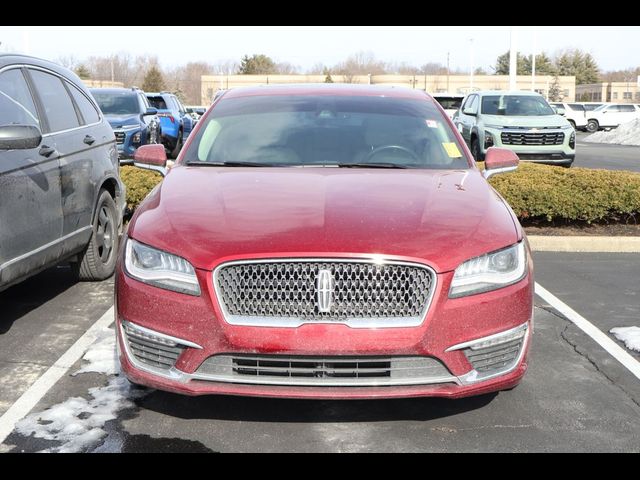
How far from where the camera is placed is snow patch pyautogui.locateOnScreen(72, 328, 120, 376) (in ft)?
15.2

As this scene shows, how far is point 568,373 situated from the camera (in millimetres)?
4727

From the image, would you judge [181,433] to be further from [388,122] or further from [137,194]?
[137,194]

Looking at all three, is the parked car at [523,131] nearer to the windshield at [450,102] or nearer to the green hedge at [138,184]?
the green hedge at [138,184]

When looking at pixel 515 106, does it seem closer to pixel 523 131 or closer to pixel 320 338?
pixel 523 131

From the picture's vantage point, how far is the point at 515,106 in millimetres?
17906

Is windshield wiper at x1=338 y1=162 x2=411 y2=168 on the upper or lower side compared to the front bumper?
upper

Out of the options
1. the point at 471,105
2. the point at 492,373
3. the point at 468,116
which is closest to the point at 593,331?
the point at 492,373

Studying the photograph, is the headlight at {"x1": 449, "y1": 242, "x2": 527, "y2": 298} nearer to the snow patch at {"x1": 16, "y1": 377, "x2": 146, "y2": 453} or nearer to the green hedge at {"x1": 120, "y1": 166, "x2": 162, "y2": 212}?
the snow patch at {"x1": 16, "y1": 377, "x2": 146, "y2": 453}

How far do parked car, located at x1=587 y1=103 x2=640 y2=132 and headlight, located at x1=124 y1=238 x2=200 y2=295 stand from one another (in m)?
50.8

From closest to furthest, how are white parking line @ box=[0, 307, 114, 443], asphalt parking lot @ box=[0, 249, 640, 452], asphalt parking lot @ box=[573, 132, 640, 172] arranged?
asphalt parking lot @ box=[0, 249, 640, 452], white parking line @ box=[0, 307, 114, 443], asphalt parking lot @ box=[573, 132, 640, 172]

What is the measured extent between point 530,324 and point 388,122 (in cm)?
196

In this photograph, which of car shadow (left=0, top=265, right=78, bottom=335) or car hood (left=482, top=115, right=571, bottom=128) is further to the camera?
car hood (left=482, top=115, right=571, bottom=128)

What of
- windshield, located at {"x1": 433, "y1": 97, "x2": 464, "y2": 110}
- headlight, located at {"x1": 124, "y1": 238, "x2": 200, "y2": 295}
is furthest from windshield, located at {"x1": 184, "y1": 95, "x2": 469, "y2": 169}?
windshield, located at {"x1": 433, "y1": 97, "x2": 464, "y2": 110}
